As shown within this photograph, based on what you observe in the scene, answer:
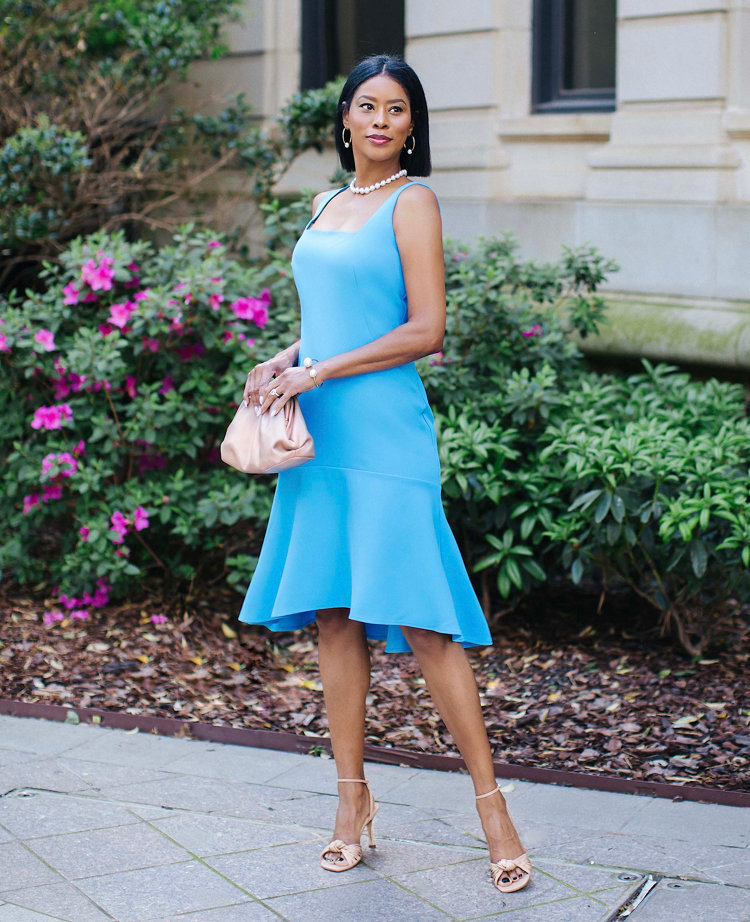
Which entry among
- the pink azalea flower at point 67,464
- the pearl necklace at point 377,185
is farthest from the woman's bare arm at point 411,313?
the pink azalea flower at point 67,464

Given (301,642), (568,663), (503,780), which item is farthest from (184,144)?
(503,780)

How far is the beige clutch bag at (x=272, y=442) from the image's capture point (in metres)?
3.04

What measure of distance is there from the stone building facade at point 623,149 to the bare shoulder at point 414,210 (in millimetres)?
3548

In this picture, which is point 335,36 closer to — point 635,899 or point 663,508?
point 663,508

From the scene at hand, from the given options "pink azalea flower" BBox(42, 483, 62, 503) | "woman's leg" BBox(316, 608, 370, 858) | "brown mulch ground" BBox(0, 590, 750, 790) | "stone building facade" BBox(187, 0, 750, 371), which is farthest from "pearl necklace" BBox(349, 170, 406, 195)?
"stone building facade" BBox(187, 0, 750, 371)

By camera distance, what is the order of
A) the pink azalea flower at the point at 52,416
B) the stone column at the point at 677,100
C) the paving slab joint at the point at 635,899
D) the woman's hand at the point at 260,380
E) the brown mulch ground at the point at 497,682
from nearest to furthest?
1. the paving slab joint at the point at 635,899
2. the woman's hand at the point at 260,380
3. the brown mulch ground at the point at 497,682
4. the pink azalea flower at the point at 52,416
5. the stone column at the point at 677,100

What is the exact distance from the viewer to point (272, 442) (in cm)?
304

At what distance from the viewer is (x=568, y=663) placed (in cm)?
503

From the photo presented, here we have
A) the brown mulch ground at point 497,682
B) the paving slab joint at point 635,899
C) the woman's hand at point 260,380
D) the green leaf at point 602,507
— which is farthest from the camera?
the green leaf at point 602,507

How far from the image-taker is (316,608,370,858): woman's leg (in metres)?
3.27

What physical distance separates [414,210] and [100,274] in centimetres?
289

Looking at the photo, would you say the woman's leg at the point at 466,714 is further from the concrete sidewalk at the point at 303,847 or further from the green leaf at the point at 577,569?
the green leaf at the point at 577,569

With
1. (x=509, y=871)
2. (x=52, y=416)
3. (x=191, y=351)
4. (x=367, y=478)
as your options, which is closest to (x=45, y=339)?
(x=52, y=416)

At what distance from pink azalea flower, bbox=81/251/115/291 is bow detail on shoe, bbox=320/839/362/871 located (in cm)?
317
